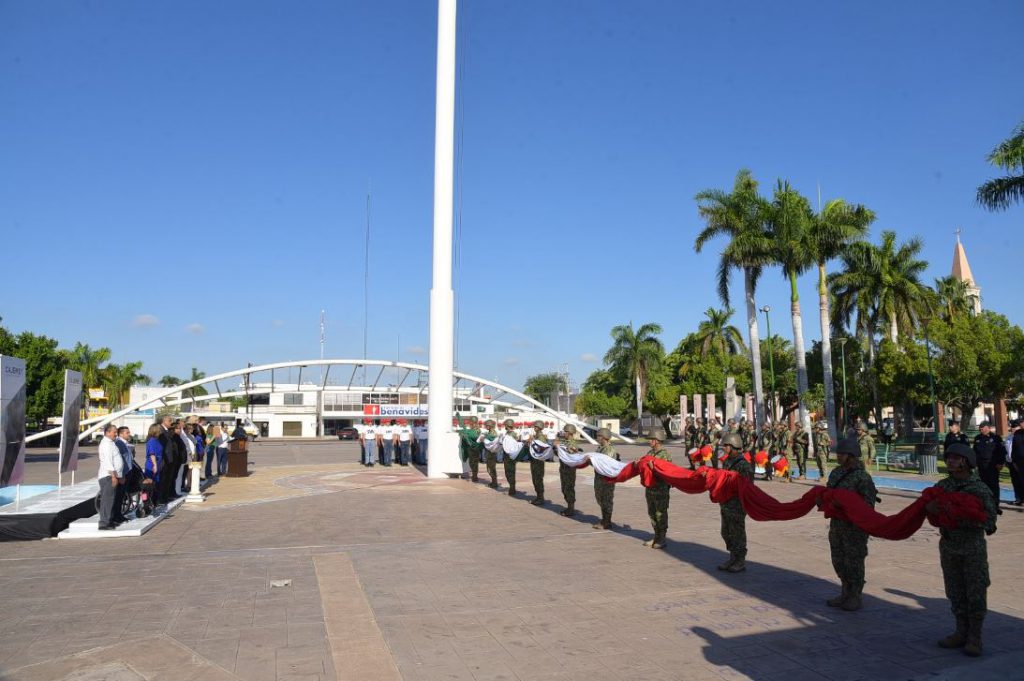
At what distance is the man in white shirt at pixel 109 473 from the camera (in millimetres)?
11234

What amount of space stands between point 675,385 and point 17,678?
2481 inches

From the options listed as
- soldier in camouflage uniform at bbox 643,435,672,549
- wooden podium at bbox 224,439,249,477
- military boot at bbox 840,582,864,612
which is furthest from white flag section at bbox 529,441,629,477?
wooden podium at bbox 224,439,249,477

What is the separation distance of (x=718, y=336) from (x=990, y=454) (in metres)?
Result: 52.8

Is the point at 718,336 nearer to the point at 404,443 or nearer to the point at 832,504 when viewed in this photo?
the point at 404,443

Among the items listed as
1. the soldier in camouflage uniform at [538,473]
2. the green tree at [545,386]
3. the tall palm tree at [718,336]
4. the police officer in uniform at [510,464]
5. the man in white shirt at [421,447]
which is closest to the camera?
the soldier in camouflage uniform at [538,473]

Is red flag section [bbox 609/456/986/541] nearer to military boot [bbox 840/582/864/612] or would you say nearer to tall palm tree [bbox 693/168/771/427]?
military boot [bbox 840/582/864/612]

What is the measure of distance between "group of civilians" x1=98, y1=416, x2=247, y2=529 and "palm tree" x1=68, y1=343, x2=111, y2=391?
5269cm

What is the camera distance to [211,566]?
367 inches

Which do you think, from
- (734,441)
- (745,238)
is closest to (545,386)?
(745,238)

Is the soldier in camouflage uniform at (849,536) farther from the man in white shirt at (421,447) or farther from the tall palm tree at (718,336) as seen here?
the tall palm tree at (718,336)

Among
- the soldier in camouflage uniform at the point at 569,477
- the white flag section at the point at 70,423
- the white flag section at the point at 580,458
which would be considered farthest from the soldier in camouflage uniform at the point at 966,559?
the white flag section at the point at 70,423

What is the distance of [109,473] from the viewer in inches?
447

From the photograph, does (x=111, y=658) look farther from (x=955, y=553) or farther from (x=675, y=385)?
(x=675, y=385)

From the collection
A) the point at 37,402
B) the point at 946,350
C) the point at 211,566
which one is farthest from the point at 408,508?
the point at 37,402
